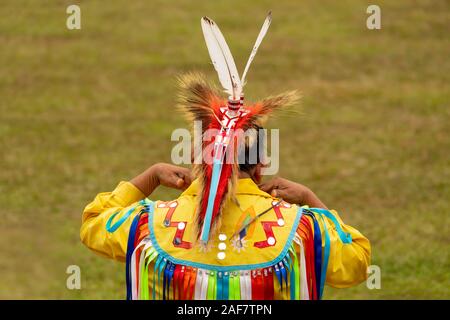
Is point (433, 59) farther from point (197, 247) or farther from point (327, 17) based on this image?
point (197, 247)

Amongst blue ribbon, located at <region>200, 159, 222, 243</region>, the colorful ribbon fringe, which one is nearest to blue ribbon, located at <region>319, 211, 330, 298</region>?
the colorful ribbon fringe

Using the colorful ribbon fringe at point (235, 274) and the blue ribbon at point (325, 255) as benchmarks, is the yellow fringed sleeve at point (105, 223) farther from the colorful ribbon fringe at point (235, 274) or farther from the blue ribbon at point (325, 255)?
the blue ribbon at point (325, 255)

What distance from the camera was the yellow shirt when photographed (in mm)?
4336

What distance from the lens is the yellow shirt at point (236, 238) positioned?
434cm

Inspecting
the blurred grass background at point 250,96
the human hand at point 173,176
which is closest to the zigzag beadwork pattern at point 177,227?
the human hand at point 173,176

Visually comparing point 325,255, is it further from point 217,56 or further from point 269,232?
point 217,56

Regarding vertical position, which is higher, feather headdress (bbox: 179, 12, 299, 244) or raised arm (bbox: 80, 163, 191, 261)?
feather headdress (bbox: 179, 12, 299, 244)

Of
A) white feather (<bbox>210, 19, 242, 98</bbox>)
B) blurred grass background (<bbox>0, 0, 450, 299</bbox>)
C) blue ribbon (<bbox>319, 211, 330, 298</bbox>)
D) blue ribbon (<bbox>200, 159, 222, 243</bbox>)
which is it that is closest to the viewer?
blue ribbon (<bbox>200, 159, 222, 243</bbox>)

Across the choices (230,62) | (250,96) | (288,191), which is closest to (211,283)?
(288,191)

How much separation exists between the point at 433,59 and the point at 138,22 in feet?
12.4

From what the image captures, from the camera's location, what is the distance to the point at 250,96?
1202 centimetres

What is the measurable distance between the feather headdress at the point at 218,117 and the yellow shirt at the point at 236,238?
0.20 feet

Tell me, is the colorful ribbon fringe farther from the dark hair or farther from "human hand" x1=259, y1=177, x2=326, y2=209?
the dark hair

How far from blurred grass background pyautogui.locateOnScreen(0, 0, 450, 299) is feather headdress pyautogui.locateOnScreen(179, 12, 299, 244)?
11.0 ft
